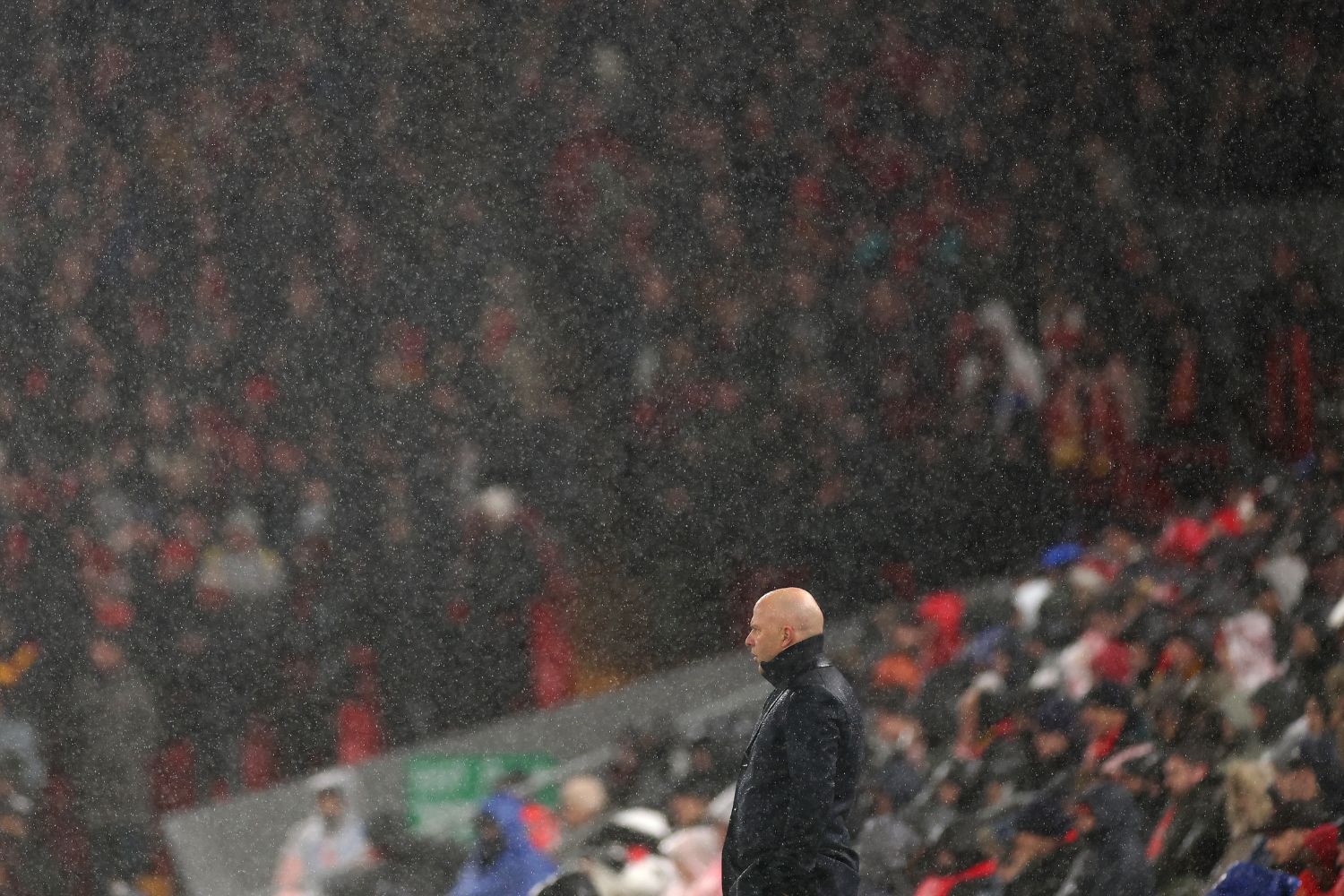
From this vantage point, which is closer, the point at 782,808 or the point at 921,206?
the point at 782,808

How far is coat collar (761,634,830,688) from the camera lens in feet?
4.22

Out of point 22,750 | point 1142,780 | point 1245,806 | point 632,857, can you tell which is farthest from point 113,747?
point 1245,806

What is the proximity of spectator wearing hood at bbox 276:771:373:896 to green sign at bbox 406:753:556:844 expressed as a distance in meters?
0.06

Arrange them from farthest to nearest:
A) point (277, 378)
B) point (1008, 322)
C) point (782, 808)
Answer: point (1008, 322), point (277, 378), point (782, 808)

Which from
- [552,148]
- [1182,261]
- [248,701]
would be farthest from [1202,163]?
[248,701]

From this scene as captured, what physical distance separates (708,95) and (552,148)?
0.20 meters

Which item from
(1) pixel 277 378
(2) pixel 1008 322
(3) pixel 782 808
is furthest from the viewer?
(2) pixel 1008 322

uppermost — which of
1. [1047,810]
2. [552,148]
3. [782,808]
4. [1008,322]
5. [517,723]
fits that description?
[552,148]

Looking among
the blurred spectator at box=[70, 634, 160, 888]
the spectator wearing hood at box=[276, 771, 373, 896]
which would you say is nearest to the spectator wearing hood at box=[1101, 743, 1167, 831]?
the spectator wearing hood at box=[276, 771, 373, 896]

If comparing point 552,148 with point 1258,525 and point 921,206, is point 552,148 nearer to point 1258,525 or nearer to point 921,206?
point 921,206

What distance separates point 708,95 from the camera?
182 cm

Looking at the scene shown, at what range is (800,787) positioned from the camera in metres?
1.25

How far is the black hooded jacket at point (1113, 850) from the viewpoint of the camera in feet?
5.90

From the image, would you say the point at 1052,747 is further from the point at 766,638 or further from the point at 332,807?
the point at 332,807
